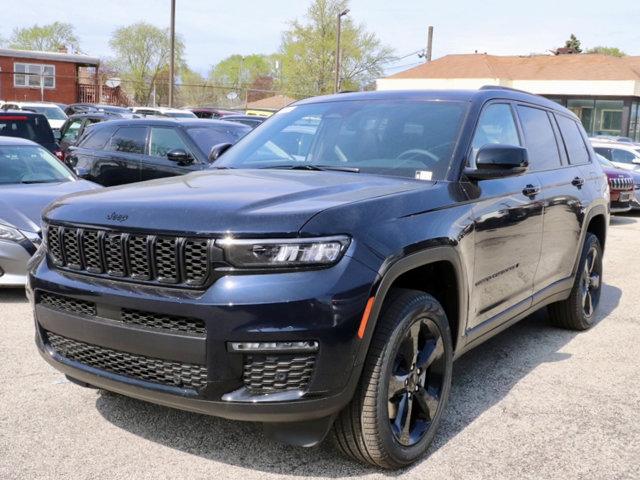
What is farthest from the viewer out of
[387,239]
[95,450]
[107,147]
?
[107,147]

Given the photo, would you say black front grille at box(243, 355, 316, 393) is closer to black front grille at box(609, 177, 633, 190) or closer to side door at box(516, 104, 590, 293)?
side door at box(516, 104, 590, 293)

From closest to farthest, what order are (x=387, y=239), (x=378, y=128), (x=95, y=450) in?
(x=387, y=239) < (x=95, y=450) < (x=378, y=128)

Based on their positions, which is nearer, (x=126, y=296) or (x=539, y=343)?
(x=126, y=296)

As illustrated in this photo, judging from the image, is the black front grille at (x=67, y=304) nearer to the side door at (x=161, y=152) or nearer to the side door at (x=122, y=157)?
the side door at (x=161, y=152)

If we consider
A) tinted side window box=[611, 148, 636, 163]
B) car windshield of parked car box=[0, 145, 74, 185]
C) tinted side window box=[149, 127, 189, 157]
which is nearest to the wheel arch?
car windshield of parked car box=[0, 145, 74, 185]

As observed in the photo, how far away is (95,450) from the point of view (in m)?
3.54

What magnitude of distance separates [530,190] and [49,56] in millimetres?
43249

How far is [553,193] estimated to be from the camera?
505cm

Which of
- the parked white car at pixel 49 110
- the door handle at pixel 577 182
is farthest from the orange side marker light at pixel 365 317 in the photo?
the parked white car at pixel 49 110

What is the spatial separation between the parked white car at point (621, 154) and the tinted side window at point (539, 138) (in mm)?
12787

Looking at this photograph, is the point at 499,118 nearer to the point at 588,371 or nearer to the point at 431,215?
the point at 431,215

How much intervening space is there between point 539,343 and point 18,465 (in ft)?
12.5

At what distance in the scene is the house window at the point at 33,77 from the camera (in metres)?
42.0

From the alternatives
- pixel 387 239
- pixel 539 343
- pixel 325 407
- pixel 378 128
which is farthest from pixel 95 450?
pixel 539 343
